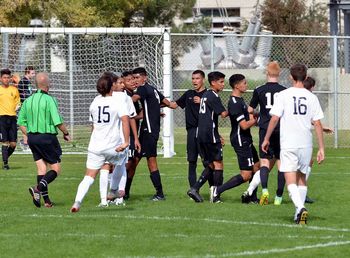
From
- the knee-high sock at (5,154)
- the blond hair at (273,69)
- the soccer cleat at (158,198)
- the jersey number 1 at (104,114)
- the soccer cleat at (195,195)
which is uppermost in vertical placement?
the blond hair at (273,69)

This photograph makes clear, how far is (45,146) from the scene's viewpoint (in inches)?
635

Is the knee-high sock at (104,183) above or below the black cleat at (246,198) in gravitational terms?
above

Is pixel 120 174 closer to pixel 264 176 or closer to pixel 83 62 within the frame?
pixel 264 176

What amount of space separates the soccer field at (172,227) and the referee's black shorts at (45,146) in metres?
0.71

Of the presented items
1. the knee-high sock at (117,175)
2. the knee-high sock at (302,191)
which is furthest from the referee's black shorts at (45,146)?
the knee-high sock at (302,191)

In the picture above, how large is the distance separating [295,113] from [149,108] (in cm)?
369

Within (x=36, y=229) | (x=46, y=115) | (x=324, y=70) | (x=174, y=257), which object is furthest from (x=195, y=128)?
(x=324, y=70)

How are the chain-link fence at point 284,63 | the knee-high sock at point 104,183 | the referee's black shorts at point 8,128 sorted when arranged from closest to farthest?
the knee-high sock at point 104,183 < the referee's black shorts at point 8,128 < the chain-link fence at point 284,63

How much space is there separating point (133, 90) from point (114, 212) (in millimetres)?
2684

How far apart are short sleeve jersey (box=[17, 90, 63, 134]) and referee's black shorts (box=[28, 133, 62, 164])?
7 cm

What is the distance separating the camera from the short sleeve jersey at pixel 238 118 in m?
16.3

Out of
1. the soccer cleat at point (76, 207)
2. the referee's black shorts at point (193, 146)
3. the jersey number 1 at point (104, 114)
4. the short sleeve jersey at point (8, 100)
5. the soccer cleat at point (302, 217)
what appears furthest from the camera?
the short sleeve jersey at point (8, 100)

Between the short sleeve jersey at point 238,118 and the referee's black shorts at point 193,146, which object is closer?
the short sleeve jersey at point 238,118

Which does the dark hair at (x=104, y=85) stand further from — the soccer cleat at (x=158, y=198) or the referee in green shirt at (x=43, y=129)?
the soccer cleat at (x=158, y=198)
